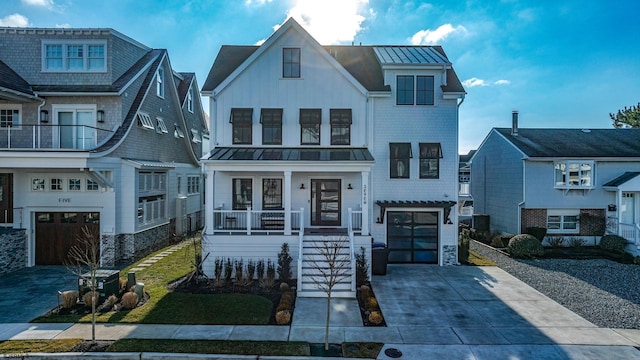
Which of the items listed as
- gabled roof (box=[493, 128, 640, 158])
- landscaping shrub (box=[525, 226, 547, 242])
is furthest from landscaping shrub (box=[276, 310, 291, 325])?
gabled roof (box=[493, 128, 640, 158])

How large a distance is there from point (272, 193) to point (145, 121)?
7515 millimetres

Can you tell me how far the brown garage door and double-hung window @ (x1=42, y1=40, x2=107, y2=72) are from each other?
265 inches

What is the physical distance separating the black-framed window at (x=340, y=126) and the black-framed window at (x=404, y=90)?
2.50 meters

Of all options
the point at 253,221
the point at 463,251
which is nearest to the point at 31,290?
the point at 253,221

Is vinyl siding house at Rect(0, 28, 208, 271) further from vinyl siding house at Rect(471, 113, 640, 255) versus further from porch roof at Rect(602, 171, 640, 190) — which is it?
porch roof at Rect(602, 171, 640, 190)

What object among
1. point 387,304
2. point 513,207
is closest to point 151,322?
point 387,304

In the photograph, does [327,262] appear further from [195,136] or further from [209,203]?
[195,136]

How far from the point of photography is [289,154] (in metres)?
14.9

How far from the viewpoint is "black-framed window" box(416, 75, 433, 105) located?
625 inches

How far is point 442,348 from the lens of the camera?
26.3ft

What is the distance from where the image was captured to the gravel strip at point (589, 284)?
33.4 feet

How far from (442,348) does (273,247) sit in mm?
7489

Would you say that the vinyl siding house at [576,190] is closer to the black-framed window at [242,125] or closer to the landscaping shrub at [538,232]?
the landscaping shrub at [538,232]

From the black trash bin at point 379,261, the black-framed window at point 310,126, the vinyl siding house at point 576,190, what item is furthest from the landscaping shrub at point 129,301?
the vinyl siding house at point 576,190
